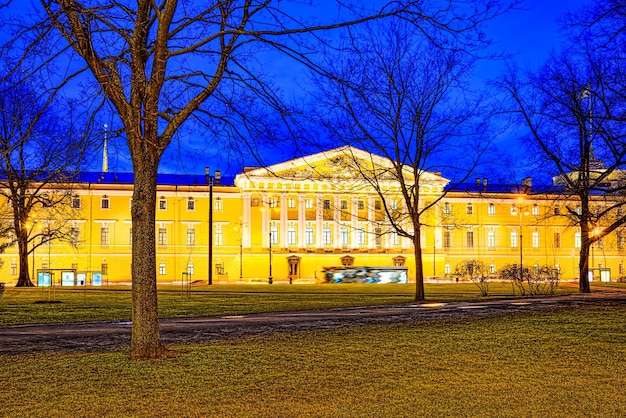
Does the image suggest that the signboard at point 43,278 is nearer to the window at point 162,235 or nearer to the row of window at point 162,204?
the row of window at point 162,204

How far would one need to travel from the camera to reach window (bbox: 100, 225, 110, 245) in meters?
79.2

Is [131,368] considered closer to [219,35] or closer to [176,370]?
[176,370]

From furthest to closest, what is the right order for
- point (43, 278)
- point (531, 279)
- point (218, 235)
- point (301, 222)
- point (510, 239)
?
1. point (510, 239)
2. point (301, 222)
3. point (218, 235)
4. point (43, 278)
5. point (531, 279)

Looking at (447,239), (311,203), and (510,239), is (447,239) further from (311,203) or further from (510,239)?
(311,203)

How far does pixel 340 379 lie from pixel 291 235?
243 ft

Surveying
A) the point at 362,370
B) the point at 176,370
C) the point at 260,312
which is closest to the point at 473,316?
the point at 260,312

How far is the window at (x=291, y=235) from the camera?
3243 inches

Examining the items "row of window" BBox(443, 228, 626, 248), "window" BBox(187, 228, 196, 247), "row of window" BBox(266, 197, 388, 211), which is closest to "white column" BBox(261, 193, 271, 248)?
"row of window" BBox(266, 197, 388, 211)

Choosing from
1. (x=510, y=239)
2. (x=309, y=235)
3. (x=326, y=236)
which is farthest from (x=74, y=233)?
(x=510, y=239)

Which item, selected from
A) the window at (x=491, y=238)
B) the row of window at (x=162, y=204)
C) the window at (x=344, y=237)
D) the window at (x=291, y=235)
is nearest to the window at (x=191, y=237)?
the row of window at (x=162, y=204)

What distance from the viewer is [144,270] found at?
33.9 feet

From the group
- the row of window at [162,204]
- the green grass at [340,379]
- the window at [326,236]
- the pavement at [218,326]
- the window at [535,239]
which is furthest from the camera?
the window at [535,239]

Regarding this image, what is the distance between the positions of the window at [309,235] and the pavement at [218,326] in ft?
199

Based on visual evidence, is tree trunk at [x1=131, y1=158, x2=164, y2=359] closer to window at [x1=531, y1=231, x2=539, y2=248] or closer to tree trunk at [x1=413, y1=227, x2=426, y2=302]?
tree trunk at [x1=413, y1=227, x2=426, y2=302]
